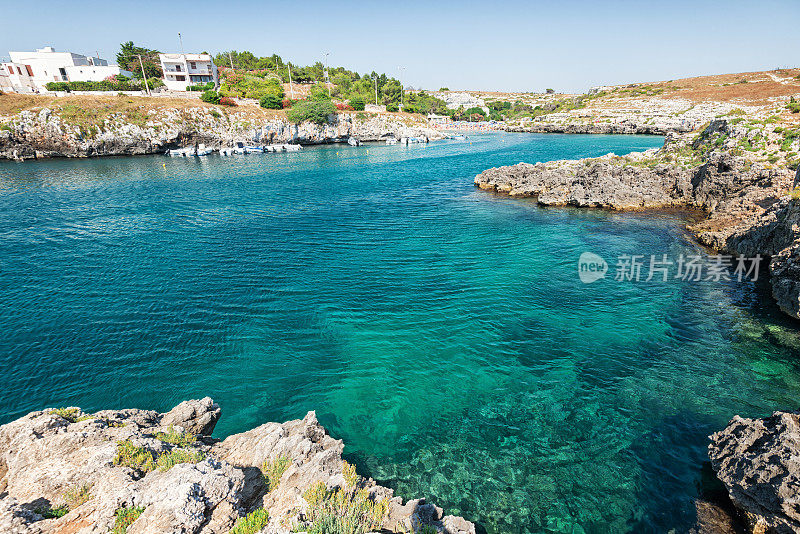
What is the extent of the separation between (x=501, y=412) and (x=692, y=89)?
194687 millimetres

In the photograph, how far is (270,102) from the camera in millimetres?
125188

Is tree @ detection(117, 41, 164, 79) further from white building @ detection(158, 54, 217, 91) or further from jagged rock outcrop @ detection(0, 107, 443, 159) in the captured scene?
jagged rock outcrop @ detection(0, 107, 443, 159)

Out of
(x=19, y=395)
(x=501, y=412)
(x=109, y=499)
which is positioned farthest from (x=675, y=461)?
(x=19, y=395)

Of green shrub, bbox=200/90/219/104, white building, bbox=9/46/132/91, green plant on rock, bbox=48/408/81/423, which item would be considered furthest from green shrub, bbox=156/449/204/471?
white building, bbox=9/46/132/91

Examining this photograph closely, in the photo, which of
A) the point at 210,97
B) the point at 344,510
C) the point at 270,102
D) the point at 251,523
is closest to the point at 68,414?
the point at 251,523

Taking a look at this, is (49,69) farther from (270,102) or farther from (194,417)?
(194,417)

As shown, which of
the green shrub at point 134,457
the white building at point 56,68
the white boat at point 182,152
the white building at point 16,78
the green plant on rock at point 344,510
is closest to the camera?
the green plant on rock at point 344,510

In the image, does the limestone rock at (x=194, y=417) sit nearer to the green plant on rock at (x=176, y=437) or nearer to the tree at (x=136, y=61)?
the green plant on rock at (x=176, y=437)

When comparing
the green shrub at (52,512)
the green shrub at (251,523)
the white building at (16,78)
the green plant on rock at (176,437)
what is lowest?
the green plant on rock at (176,437)

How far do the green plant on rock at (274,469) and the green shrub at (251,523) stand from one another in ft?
4.70

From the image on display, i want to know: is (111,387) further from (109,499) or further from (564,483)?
(564,483)

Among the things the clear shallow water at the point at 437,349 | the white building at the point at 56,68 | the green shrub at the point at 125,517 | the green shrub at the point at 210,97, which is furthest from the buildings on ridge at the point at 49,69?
the green shrub at the point at 125,517

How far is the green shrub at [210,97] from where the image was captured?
376ft

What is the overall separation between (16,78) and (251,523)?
164 m
